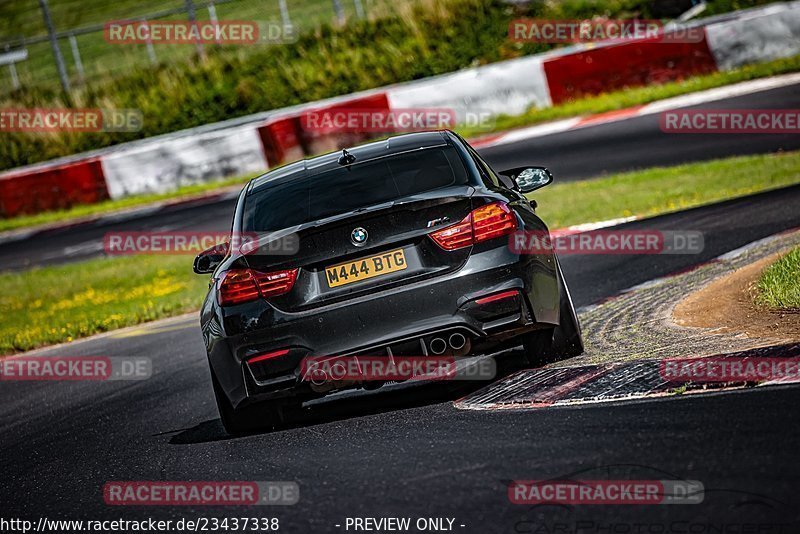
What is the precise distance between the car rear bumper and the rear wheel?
29 centimetres

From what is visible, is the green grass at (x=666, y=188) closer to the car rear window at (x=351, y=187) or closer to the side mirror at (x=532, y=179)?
the side mirror at (x=532, y=179)

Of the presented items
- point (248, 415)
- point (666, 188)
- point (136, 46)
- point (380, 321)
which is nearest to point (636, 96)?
point (666, 188)

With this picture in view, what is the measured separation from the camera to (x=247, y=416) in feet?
21.4

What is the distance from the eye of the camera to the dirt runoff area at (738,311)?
647cm

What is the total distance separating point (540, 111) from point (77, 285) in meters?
9.10

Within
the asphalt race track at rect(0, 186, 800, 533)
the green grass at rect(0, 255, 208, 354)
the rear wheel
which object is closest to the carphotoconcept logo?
the green grass at rect(0, 255, 208, 354)

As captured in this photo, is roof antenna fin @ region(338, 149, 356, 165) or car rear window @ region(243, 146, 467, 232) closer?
car rear window @ region(243, 146, 467, 232)

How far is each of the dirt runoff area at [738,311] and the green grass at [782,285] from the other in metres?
0.06

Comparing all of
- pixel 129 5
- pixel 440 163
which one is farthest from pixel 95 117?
pixel 440 163

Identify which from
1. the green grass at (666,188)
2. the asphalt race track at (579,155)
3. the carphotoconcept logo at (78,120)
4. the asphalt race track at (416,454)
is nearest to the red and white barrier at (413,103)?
the asphalt race track at (579,155)

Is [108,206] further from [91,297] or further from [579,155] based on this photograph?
[579,155]

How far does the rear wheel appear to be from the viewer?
21.2ft

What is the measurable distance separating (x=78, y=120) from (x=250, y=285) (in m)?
25.2

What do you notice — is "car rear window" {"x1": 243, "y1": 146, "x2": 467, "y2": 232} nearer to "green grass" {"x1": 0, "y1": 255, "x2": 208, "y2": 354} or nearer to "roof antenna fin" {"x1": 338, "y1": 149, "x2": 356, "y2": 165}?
"roof antenna fin" {"x1": 338, "y1": 149, "x2": 356, "y2": 165}
